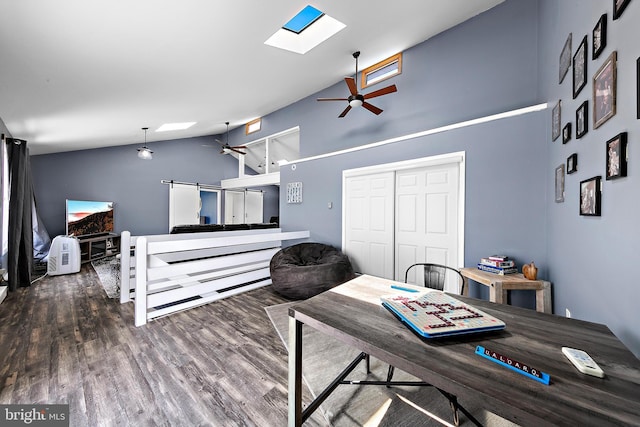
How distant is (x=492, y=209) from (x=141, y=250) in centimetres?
389

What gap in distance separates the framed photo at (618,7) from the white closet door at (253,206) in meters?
8.82

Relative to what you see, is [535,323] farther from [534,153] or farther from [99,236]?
[99,236]

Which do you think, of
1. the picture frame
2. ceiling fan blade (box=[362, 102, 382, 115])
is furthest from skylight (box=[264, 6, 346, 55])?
the picture frame

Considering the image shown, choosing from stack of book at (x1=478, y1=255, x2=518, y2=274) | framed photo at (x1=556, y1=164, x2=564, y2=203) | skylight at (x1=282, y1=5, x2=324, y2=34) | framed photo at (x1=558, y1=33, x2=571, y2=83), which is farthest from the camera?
skylight at (x1=282, y1=5, x2=324, y2=34)

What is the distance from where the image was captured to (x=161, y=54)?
2.81m

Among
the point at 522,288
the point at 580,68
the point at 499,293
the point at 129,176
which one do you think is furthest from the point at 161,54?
the point at 129,176

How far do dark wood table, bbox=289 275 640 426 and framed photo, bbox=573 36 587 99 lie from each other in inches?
55.7

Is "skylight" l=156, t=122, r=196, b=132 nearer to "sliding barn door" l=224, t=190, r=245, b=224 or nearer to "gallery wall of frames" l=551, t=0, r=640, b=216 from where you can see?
"sliding barn door" l=224, t=190, r=245, b=224

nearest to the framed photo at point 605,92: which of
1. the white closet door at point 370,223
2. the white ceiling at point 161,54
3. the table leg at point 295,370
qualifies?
the table leg at point 295,370

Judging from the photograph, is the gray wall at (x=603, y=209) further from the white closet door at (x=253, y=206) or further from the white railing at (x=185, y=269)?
the white closet door at (x=253, y=206)

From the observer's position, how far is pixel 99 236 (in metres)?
5.89

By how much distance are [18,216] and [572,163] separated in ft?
20.7

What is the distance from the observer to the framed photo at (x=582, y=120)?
4.77 ft

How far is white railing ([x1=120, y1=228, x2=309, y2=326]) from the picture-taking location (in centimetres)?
277
